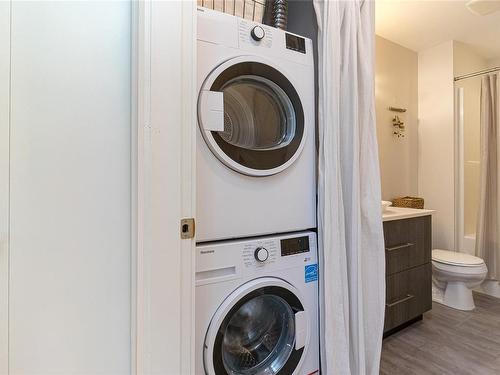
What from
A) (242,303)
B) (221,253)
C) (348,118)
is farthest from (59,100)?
(348,118)

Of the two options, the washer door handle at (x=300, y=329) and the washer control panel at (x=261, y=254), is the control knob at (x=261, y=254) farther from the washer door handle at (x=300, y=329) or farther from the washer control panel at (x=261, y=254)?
the washer door handle at (x=300, y=329)

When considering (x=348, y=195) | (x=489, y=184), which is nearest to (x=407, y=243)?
(x=348, y=195)

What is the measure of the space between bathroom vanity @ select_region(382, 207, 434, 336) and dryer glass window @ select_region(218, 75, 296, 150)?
987 millimetres

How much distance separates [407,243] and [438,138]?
1.51 metres

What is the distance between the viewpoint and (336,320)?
121cm

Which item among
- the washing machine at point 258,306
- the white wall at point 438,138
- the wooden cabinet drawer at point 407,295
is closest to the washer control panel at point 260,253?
the washing machine at point 258,306

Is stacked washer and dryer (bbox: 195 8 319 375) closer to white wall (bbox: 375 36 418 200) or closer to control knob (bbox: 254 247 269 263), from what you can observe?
control knob (bbox: 254 247 269 263)

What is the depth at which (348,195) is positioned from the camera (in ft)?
4.29

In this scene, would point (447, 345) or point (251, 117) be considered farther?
point (447, 345)

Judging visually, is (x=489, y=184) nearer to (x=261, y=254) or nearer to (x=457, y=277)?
(x=457, y=277)

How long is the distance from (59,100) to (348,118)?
113 cm

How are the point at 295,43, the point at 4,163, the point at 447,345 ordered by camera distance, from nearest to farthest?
the point at 4,163 → the point at 295,43 → the point at 447,345

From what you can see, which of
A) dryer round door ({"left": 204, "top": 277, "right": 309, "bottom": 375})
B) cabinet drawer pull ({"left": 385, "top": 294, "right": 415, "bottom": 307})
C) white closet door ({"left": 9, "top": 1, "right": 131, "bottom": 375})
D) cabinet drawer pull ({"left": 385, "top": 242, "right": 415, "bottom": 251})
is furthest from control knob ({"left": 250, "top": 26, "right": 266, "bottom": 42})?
cabinet drawer pull ({"left": 385, "top": 294, "right": 415, "bottom": 307})

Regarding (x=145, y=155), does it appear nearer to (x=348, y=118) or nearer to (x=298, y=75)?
(x=298, y=75)
